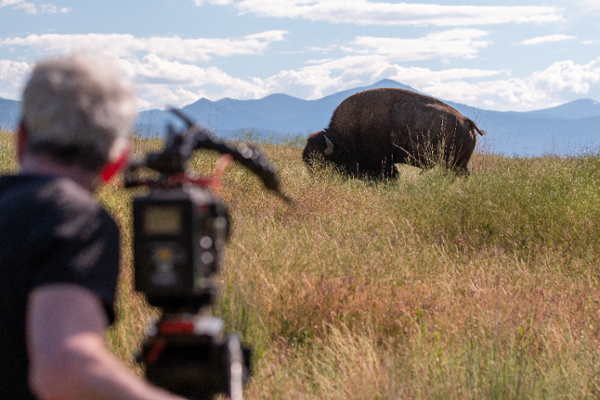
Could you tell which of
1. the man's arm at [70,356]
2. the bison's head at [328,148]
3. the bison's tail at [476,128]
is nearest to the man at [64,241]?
the man's arm at [70,356]

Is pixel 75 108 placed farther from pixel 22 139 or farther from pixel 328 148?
pixel 328 148

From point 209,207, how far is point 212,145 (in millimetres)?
203

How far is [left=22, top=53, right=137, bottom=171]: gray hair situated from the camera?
102 cm

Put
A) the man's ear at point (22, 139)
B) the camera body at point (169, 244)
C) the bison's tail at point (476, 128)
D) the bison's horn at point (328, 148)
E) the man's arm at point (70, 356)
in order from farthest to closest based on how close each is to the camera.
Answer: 1. the bison's horn at point (328, 148)
2. the bison's tail at point (476, 128)
3. the man's ear at point (22, 139)
4. the camera body at point (169, 244)
5. the man's arm at point (70, 356)

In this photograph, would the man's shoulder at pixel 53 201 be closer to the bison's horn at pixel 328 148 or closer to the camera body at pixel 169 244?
the camera body at pixel 169 244

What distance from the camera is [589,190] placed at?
6.88 m

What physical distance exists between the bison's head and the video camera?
37.3 feet

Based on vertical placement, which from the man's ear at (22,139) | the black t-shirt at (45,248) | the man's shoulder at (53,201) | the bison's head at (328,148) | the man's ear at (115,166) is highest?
the man's ear at (22,139)

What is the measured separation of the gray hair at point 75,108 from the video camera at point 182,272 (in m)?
0.14

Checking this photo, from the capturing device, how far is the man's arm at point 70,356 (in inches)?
34.6

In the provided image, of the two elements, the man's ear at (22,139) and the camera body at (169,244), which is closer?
the camera body at (169,244)

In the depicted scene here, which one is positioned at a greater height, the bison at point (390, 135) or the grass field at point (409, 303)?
the bison at point (390, 135)

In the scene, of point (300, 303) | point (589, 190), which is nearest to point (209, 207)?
point (300, 303)

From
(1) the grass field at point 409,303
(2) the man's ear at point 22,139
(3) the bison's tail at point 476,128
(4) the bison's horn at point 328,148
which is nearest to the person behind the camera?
(2) the man's ear at point 22,139
